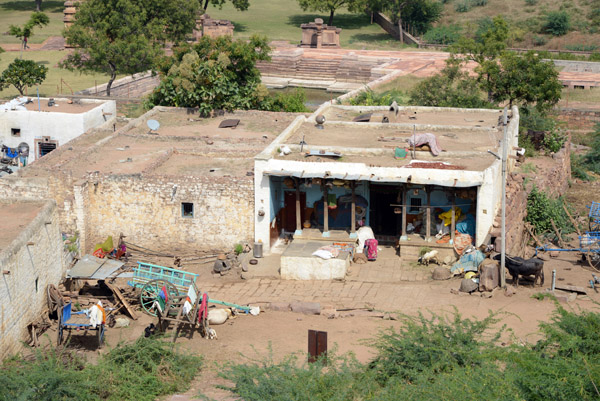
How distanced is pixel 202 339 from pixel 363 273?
526cm

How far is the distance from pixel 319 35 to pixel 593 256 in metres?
37.8

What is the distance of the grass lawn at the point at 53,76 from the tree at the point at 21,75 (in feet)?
9.47

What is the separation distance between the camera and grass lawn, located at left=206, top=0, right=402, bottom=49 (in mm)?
62312

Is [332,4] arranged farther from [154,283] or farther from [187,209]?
[154,283]

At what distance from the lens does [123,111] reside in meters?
38.9

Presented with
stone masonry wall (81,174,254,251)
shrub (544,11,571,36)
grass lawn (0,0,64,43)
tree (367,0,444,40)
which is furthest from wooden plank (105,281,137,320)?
shrub (544,11,571,36)

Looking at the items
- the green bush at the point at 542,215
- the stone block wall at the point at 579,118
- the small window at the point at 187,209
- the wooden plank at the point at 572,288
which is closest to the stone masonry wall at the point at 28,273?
the small window at the point at 187,209

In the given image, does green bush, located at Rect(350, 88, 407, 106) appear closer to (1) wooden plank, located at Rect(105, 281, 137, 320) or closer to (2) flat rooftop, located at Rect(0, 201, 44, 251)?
(2) flat rooftop, located at Rect(0, 201, 44, 251)

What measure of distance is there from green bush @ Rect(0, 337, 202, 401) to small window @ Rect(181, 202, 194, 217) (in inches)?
272

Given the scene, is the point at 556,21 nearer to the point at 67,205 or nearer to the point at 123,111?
the point at 123,111

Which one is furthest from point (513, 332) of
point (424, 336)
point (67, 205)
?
point (67, 205)

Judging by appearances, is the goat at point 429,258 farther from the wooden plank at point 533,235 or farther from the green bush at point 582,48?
the green bush at point 582,48

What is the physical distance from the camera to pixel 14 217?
71.6 ft

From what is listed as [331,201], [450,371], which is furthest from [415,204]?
[450,371]
